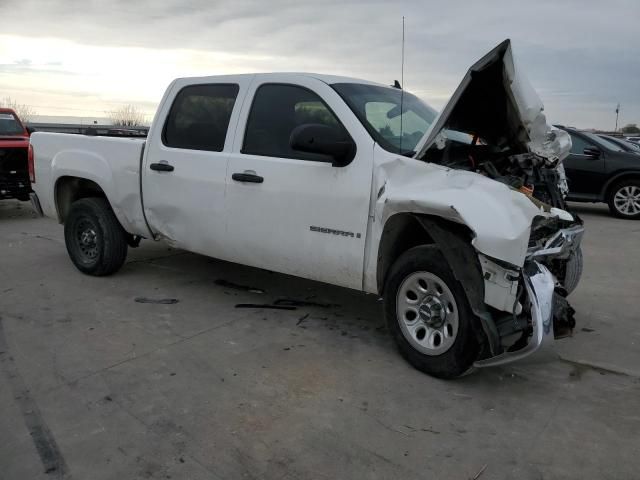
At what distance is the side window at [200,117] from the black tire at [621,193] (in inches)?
343

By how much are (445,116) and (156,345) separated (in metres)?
2.65

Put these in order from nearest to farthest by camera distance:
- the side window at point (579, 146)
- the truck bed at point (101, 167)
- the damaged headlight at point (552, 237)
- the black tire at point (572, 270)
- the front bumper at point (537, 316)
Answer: the front bumper at point (537, 316) < the damaged headlight at point (552, 237) < the black tire at point (572, 270) < the truck bed at point (101, 167) < the side window at point (579, 146)

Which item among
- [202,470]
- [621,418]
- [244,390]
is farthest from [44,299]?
[621,418]

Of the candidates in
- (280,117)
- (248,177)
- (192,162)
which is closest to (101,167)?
(192,162)

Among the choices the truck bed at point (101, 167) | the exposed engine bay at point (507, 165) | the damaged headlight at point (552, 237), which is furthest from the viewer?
the truck bed at point (101, 167)

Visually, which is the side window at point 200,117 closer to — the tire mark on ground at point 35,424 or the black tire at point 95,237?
the black tire at point 95,237

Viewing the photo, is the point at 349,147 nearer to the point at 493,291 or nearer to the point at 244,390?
the point at 493,291

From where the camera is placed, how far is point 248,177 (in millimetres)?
4496

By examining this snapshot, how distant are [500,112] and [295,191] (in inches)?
61.7

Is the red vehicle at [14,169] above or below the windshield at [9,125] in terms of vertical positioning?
below

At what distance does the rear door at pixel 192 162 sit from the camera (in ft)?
15.7

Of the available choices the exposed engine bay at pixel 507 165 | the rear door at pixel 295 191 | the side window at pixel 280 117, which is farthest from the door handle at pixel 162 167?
the exposed engine bay at pixel 507 165

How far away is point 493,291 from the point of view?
3.25m

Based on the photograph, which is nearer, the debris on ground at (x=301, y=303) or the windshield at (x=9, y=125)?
the debris on ground at (x=301, y=303)
